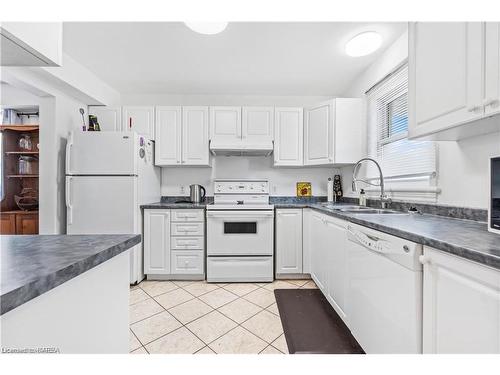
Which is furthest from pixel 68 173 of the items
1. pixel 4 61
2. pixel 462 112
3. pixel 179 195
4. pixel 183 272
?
pixel 462 112

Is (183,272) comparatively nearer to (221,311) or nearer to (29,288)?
(221,311)

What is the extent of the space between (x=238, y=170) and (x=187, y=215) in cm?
100

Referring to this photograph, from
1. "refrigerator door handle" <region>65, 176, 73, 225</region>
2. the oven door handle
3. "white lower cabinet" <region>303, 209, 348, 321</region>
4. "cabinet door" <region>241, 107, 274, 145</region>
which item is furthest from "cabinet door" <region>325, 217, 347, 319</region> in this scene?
"refrigerator door handle" <region>65, 176, 73, 225</region>

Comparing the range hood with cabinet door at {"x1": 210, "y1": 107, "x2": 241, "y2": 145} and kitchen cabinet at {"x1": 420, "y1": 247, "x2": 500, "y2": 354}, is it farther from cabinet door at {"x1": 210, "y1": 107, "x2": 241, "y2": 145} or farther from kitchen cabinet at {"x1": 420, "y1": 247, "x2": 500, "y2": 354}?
kitchen cabinet at {"x1": 420, "y1": 247, "x2": 500, "y2": 354}

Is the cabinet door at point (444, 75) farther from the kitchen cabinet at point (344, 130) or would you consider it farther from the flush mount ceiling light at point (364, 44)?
the kitchen cabinet at point (344, 130)

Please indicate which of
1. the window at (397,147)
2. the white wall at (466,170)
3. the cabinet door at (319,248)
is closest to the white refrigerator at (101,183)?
the cabinet door at (319,248)

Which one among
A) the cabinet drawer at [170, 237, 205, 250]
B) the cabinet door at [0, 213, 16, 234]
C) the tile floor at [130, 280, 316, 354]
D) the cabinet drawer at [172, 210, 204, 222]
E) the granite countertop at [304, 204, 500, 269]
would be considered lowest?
the tile floor at [130, 280, 316, 354]

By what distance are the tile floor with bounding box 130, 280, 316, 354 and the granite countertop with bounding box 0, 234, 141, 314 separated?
1.14 m

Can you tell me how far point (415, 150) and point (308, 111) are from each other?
1.38 metres

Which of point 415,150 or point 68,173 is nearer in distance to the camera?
point 415,150

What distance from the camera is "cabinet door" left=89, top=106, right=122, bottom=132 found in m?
2.80

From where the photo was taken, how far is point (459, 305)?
773 mm

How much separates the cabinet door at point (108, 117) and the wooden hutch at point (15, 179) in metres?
1.21

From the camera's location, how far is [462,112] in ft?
3.39
